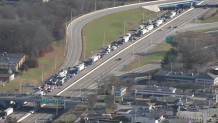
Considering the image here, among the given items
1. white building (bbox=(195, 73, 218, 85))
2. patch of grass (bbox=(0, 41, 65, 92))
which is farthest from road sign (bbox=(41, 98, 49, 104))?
white building (bbox=(195, 73, 218, 85))

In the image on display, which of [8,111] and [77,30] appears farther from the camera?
[77,30]

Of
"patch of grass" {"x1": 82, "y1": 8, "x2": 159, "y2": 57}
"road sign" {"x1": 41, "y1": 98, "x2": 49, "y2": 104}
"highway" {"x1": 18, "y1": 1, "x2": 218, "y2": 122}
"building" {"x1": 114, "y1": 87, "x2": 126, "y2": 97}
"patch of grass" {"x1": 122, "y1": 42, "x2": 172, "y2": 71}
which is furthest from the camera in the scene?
"patch of grass" {"x1": 82, "y1": 8, "x2": 159, "y2": 57}

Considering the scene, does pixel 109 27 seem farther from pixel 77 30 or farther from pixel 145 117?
pixel 145 117

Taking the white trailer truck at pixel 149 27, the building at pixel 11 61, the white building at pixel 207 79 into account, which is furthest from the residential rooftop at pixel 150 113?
the white trailer truck at pixel 149 27

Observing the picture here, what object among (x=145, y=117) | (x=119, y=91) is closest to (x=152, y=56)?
(x=119, y=91)

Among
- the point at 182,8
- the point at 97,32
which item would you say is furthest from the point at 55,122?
the point at 182,8

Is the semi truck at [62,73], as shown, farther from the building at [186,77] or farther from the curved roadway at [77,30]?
the building at [186,77]

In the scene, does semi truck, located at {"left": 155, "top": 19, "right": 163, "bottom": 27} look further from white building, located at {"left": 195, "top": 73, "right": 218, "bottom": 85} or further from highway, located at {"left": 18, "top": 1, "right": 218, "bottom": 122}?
white building, located at {"left": 195, "top": 73, "right": 218, "bottom": 85}
